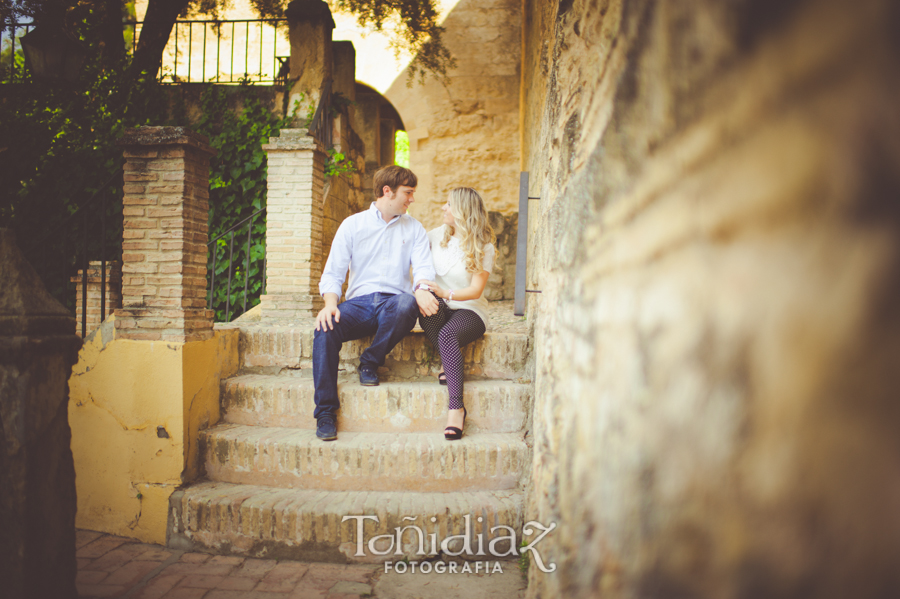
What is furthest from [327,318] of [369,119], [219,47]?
[369,119]

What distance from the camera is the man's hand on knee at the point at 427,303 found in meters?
3.10

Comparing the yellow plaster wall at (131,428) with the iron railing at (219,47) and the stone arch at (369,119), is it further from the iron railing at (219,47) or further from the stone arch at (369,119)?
the stone arch at (369,119)

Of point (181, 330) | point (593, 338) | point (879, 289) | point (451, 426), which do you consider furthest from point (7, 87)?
point (879, 289)

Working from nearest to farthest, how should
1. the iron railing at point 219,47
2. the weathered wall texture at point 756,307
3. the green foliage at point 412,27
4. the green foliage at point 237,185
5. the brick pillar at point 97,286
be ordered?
the weathered wall texture at point 756,307, the brick pillar at point 97,286, the green foliage at point 237,185, the iron railing at point 219,47, the green foliage at point 412,27

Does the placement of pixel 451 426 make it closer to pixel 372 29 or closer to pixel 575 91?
pixel 575 91

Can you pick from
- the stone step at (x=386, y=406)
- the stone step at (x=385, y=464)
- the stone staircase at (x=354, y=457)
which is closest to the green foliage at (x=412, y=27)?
the stone staircase at (x=354, y=457)

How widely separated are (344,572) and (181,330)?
169cm

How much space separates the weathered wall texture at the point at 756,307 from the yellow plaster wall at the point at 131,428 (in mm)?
2719

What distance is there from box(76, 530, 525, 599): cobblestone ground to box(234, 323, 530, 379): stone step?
1285mm

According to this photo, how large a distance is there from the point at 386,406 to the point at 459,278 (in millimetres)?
1032

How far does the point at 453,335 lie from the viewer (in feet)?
10.1

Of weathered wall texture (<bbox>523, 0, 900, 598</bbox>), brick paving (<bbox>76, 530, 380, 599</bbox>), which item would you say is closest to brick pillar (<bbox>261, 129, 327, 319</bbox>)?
brick paving (<bbox>76, 530, 380, 599</bbox>)

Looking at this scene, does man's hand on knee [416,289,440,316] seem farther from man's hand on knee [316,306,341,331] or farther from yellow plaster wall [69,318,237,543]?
yellow plaster wall [69,318,237,543]

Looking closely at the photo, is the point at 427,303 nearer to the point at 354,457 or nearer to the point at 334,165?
the point at 354,457
